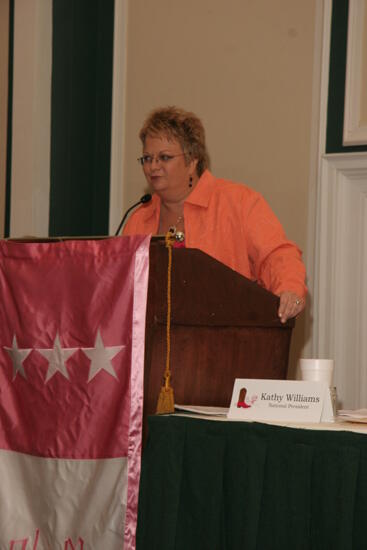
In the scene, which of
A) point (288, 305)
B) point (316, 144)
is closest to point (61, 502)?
point (288, 305)

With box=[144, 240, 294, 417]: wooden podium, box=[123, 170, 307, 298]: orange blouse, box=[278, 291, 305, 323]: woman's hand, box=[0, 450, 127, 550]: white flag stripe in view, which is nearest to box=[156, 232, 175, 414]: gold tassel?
box=[144, 240, 294, 417]: wooden podium

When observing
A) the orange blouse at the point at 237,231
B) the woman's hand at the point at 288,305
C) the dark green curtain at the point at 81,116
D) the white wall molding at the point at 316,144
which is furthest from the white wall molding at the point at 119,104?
the woman's hand at the point at 288,305

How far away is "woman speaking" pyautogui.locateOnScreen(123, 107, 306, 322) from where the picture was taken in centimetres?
300

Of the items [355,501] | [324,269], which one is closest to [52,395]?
[355,501]

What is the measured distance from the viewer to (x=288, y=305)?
2.58 m

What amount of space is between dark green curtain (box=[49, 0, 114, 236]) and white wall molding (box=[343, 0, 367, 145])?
4.31ft

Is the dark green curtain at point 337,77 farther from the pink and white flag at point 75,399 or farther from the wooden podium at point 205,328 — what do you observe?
the pink and white flag at point 75,399

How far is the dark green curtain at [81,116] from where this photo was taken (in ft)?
14.4

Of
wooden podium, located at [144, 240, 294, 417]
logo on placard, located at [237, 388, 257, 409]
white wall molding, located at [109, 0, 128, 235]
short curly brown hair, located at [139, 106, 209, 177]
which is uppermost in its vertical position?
white wall molding, located at [109, 0, 128, 235]

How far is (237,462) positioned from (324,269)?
2158 millimetres

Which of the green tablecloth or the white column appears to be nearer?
the green tablecloth

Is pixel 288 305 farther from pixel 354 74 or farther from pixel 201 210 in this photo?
pixel 354 74

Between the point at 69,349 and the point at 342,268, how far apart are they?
2.05 metres

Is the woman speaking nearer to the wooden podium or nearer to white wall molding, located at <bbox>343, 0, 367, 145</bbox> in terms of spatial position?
the wooden podium
